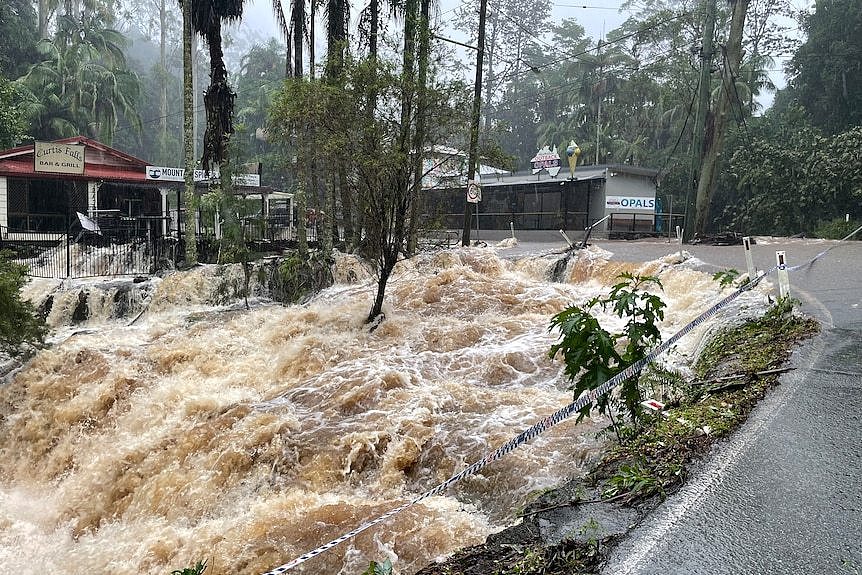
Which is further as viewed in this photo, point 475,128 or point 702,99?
point 702,99

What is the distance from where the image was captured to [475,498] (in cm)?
580

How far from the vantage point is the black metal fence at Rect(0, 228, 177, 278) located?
1895 cm

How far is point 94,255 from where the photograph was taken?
2005 centimetres

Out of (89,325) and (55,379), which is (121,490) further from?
(89,325)

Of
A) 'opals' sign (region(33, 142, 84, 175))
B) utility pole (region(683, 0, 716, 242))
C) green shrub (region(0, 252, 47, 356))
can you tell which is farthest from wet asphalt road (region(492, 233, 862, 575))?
'opals' sign (region(33, 142, 84, 175))

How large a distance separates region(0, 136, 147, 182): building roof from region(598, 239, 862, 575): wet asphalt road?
24.8m

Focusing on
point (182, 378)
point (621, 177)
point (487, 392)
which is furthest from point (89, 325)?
point (621, 177)

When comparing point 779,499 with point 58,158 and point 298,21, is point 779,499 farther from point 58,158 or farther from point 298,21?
point 58,158

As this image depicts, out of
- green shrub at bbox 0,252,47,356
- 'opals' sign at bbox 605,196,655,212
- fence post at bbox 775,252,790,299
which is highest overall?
'opals' sign at bbox 605,196,655,212

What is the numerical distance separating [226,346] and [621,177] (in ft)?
73.5

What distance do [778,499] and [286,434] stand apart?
520 centimetres

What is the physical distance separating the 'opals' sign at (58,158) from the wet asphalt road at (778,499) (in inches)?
943

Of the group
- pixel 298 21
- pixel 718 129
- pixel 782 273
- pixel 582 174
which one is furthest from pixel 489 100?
pixel 782 273

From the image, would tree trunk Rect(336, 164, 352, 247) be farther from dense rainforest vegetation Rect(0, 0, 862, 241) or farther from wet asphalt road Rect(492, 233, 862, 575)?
wet asphalt road Rect(492, 233, 862, 575)
